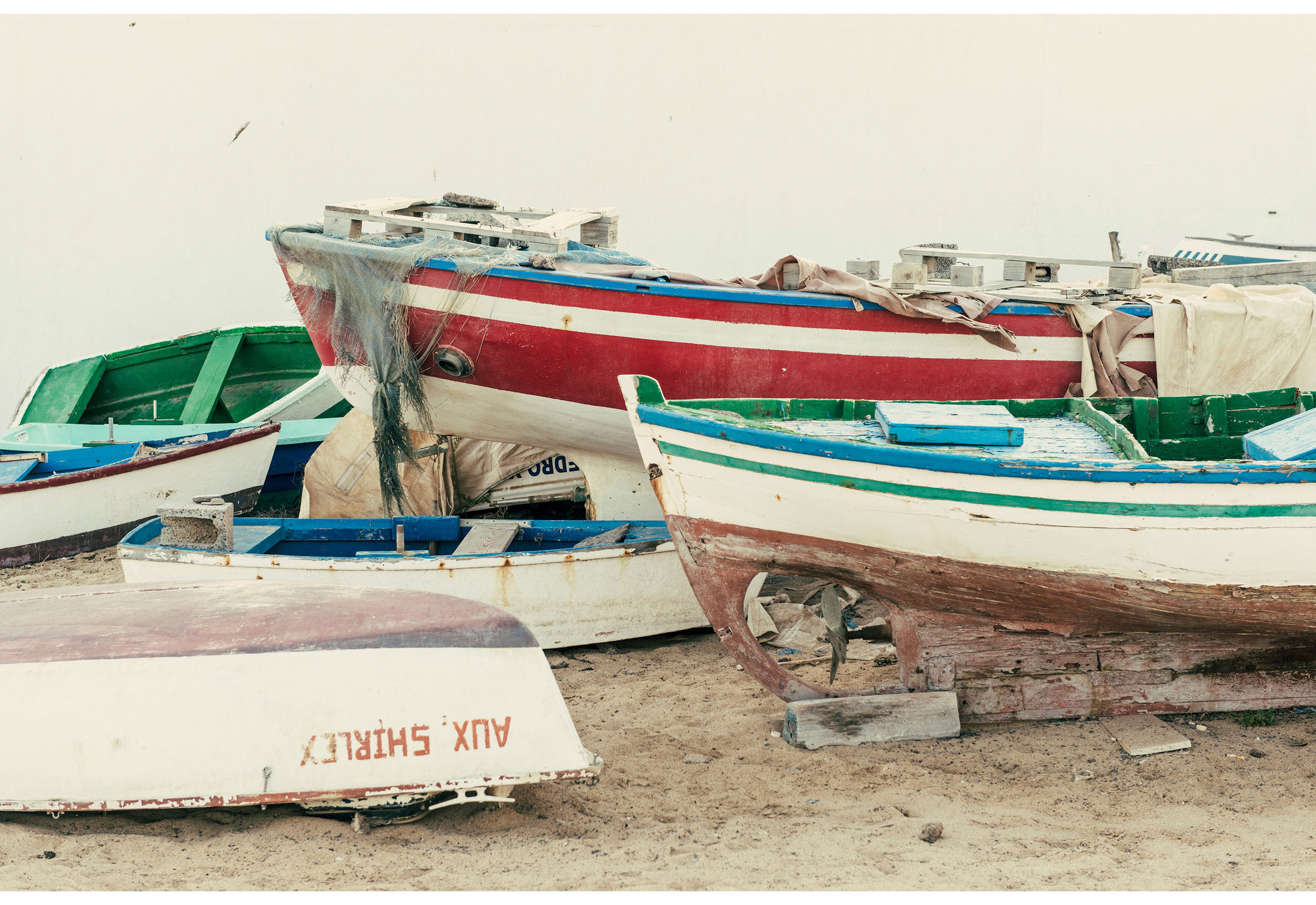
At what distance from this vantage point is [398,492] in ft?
18.1

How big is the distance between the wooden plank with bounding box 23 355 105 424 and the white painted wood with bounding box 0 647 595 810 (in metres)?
4.91

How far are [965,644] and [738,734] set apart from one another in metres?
0.93

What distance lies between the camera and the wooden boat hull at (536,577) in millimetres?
4672

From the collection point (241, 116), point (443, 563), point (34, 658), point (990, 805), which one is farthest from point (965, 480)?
point (241, 116)

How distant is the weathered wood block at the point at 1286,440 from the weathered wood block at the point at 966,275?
1.65m

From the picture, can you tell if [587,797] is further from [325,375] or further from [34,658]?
[325,375]

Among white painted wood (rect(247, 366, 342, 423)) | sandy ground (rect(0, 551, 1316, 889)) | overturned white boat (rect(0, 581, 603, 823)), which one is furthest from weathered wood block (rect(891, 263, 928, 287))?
white painted wood (rect(247, 366, 342, 423))

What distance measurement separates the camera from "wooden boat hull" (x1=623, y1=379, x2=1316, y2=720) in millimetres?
3496

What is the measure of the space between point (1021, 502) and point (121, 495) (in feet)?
16.5

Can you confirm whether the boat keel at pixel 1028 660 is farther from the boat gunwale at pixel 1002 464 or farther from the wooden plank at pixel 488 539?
the wooden plank at pixel 488 539

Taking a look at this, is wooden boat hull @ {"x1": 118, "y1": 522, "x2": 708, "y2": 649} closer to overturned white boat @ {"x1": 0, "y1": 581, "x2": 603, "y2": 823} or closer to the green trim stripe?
the green trim stripe

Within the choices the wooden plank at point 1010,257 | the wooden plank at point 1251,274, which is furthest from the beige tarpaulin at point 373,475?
the wooden plank at point 1251,274

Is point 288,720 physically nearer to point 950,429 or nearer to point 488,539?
point 488,539

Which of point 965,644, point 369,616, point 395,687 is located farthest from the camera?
point 965,644
